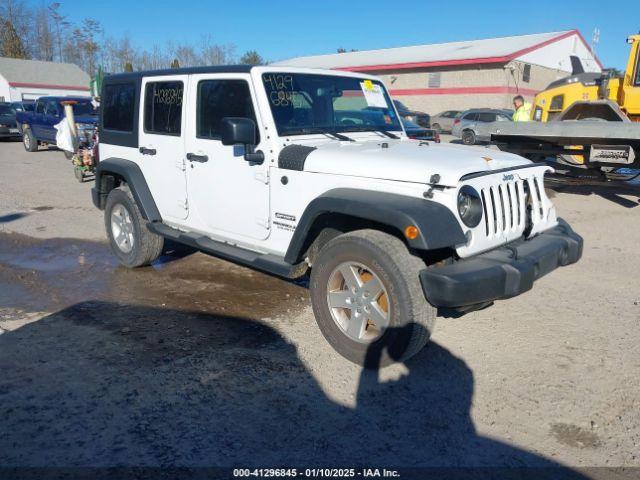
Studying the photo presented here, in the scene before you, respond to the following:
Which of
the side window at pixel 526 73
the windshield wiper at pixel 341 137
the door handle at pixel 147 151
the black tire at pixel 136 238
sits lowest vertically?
the black tire at pixel 136 238

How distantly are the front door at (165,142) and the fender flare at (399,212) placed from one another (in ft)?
6.08

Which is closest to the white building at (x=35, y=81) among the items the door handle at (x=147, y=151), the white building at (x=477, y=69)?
the white building at (x=477, y=69)

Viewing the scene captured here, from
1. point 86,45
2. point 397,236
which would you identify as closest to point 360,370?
point 397,236

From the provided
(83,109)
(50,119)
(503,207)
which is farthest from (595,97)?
(50,119)

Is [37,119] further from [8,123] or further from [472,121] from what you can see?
[472,121]

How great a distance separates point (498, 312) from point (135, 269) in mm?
3869

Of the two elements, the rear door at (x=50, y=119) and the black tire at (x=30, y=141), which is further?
the black tire at (x=30, y=141)

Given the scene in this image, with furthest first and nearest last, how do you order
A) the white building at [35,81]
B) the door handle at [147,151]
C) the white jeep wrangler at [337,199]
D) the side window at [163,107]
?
1. the white building at [35,81]
2. the door handle at [147,151]
3. the side window at [163,107]
4. the white jeep wrangler at [337,199]

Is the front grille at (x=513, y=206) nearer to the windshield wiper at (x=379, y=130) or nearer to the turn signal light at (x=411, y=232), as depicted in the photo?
the turn signal light at (x=411, y=232)

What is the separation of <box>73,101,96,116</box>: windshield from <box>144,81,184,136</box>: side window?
11938 mm

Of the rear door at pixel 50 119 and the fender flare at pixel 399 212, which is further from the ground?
the rear door at pixel 50 119

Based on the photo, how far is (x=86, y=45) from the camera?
60.0 metres

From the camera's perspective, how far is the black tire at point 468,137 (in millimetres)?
21652

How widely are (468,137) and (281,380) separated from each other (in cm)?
2039
